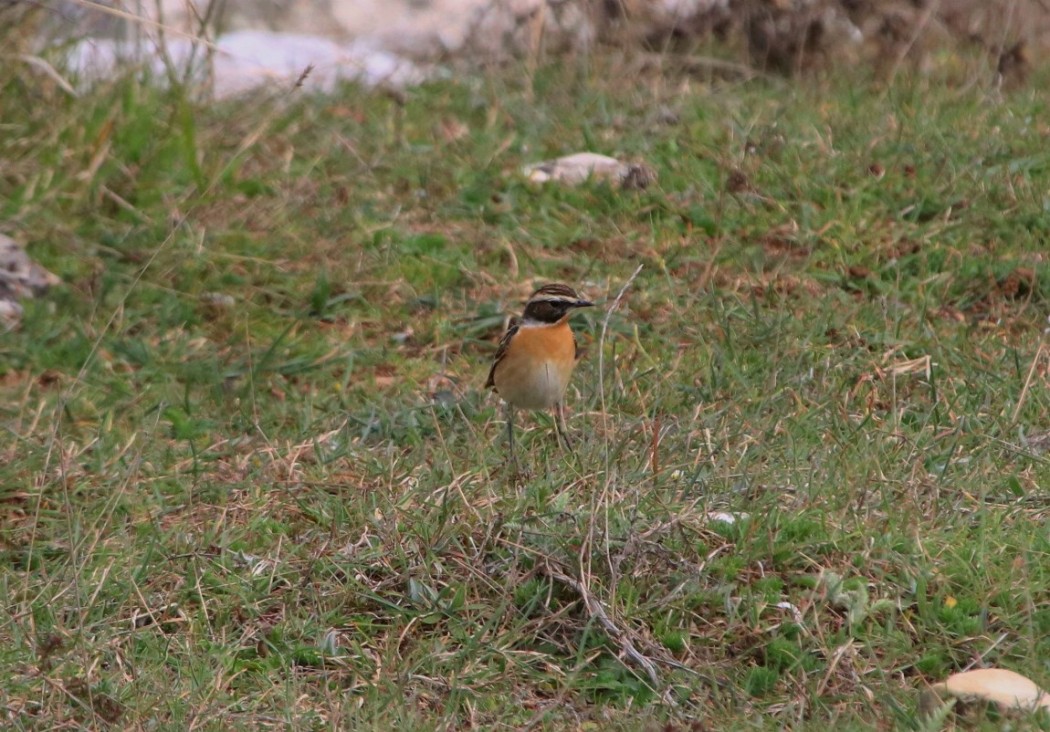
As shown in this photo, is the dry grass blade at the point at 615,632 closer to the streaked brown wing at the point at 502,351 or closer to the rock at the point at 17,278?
the streaked brown wing at the point at 502,351

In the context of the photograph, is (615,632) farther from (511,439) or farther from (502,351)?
(502,351)

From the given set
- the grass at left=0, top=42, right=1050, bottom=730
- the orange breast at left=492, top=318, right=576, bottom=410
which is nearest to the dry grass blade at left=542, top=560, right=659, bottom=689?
the grass at left=0, top=42, right=1050, bottom=730

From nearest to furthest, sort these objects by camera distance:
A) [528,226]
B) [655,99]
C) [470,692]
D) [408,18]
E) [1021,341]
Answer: [470,692] → [1021,341] → [528,226] → [655,99] → [408,18]

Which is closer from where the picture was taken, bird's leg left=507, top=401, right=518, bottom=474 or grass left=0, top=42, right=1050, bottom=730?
grass left=0, top=42, right=1050, bottom=730

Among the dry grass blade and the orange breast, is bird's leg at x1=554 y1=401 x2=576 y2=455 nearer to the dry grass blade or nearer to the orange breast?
the orange breast

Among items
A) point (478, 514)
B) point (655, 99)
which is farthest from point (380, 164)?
point (478, 514)

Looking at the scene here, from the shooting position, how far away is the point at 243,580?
518 centimetres

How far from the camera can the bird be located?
6215 mm

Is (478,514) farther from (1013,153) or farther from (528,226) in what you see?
(1013,153)

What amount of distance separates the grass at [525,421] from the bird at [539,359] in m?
0.15

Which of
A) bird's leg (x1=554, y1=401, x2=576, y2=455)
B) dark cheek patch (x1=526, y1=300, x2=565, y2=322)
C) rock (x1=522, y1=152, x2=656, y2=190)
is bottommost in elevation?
bird's leg (x1=554, y1=401, x2=576, y2=455)

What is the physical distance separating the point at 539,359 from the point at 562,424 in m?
0.28

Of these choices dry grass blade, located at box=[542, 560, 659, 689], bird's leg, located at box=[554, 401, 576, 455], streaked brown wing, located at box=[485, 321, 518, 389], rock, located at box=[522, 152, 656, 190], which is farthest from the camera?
rock, located at box=[522, 152, 656, 190]

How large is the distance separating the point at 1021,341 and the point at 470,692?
11.8 feet
